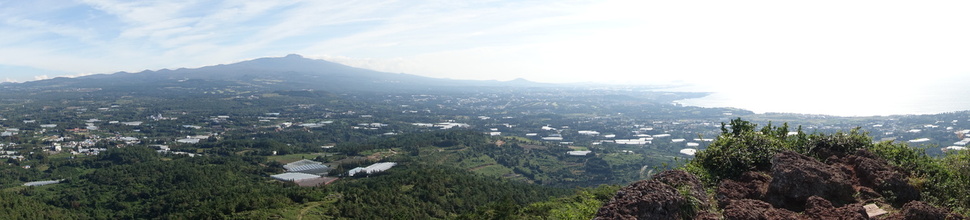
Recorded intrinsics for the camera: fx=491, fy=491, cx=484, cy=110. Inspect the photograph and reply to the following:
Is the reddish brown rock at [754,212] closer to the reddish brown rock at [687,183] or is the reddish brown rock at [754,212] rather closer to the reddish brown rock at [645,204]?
the reddish brown rock at [687,183]

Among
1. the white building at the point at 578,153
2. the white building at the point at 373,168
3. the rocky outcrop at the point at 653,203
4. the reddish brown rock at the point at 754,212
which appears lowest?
the white building at the point at 578,153

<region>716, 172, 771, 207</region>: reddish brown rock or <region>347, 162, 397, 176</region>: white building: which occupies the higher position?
<region>716, 172, 771, 207</region>: reddish brown rock

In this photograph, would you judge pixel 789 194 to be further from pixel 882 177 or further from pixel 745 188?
pixel 882 177

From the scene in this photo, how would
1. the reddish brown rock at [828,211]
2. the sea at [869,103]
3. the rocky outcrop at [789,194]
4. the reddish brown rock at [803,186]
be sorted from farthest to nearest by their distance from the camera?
1. the sea at [869,103]
2. the reddish brown rock at [803,186]
3. the reddish brown rock at [828,211]
4. the rocky outcrop at [789,194]

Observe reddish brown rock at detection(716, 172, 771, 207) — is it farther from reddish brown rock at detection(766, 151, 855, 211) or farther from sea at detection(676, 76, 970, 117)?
sea at detection(676, 76, 970, 117)

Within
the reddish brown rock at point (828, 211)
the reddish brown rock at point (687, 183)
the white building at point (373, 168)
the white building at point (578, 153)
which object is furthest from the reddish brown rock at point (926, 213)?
the white building at point (578, 153)

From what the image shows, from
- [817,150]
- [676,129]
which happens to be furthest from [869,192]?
[676,129]

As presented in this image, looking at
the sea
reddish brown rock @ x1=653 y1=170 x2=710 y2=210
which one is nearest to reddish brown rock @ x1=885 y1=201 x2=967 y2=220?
reddish brown rock @ x1=653 y1=170 x2=710 y2=210

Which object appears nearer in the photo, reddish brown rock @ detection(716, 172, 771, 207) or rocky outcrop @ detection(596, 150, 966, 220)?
rocky outcrop @ detection(596, 150, 966, 220)

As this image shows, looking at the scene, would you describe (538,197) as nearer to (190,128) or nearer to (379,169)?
(379,169)
